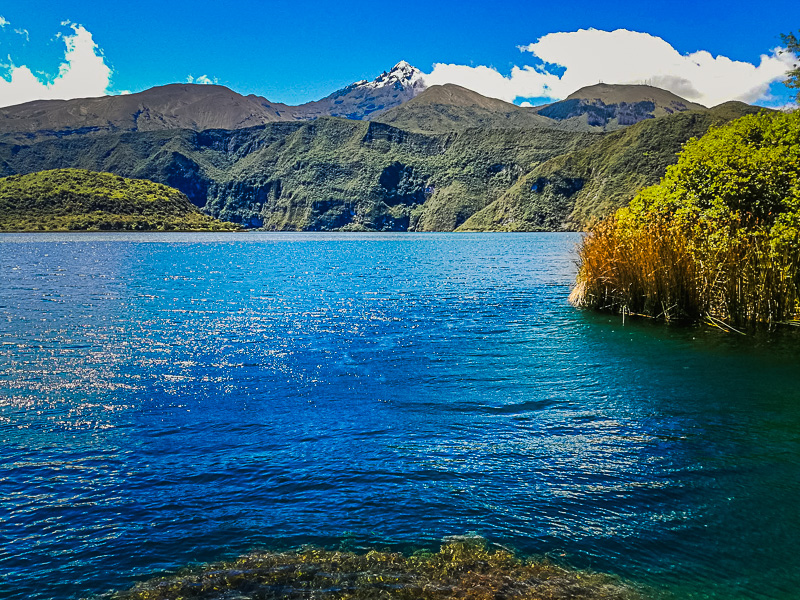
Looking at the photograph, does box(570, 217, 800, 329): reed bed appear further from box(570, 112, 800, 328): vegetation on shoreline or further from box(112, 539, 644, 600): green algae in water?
box(112, 539, 644, 600): green algae in water

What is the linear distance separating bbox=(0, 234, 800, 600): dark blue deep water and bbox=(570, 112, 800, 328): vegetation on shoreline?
174cm

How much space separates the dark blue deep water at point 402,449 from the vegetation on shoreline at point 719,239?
174 cm

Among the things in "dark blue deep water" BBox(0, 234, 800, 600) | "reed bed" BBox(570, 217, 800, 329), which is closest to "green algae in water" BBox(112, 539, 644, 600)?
"dark blue deep water" BBox(0, 234, 800, 600)

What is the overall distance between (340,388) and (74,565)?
8.81 metres

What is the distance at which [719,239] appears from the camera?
71.9 ft

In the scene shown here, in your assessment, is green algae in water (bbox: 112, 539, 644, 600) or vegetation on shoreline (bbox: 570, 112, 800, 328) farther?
vegetation on shoreline (bbox: 570, 112, 800, 328)

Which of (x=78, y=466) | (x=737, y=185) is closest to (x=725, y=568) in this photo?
(x=78, y=466)

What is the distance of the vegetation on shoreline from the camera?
20.8 metres

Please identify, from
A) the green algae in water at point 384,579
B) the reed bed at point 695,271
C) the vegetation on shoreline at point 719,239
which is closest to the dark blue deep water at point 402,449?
the green algae in water at point 384,579

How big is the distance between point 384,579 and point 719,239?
66.6 ft

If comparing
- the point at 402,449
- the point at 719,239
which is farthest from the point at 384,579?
the point at 719,239

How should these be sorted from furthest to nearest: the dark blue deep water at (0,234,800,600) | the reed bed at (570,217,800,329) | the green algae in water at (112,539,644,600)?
1. the reed bed at (570,217,800,329)
2. the dark blue deep water at (0,234,800,600)
3. the green algae in water at (112,539,644,600)

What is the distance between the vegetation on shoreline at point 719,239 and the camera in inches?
818

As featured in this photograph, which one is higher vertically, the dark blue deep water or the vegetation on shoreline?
the vegetation on shoreline
